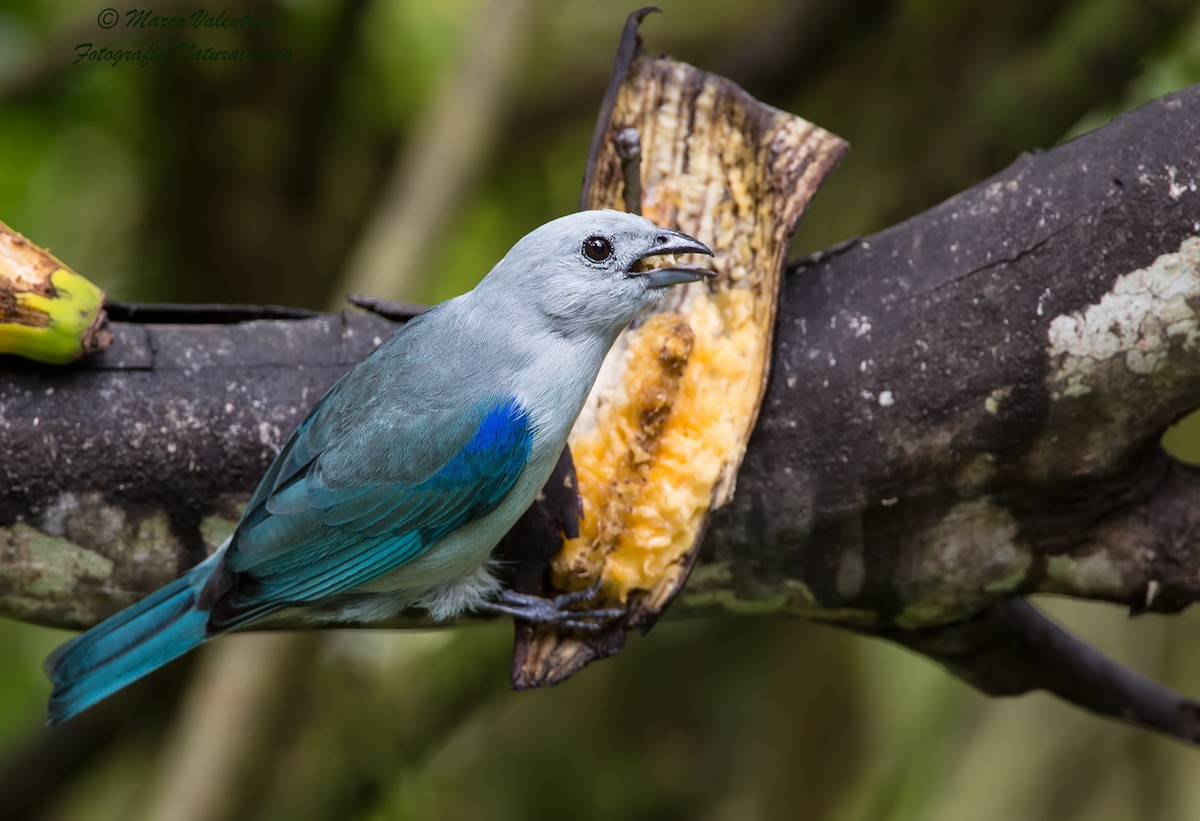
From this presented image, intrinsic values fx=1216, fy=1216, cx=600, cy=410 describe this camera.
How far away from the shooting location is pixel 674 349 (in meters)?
2.78

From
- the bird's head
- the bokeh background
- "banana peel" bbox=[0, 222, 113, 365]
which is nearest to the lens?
"banana peel" bbox=[0, 222, 113, 365]

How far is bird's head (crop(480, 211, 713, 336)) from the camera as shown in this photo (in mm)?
2613

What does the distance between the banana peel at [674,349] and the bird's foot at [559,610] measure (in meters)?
0.02

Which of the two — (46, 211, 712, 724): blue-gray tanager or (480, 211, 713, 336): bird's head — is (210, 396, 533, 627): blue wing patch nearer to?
(46, 211, 712, 724): blue-gray tanager

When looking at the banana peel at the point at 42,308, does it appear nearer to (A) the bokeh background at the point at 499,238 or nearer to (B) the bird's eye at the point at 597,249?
(B) the bird's eye at the point at 597,249

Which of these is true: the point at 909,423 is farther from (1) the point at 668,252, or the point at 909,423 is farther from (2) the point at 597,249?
(2) the point at 597,249

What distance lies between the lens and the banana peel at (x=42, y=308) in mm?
2484

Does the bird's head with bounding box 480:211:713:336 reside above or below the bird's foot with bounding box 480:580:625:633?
above

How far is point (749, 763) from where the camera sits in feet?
15.6

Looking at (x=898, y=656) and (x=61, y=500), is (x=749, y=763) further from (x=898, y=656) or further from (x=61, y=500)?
Result: (x=61, y=500)

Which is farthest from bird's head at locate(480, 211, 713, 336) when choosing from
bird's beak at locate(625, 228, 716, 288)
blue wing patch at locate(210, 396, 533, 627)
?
blue wing patch at locate(210, 396, 533, 627)

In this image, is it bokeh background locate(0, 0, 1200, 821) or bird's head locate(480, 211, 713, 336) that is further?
bokeh background locate(0, 0, 1200, 821)

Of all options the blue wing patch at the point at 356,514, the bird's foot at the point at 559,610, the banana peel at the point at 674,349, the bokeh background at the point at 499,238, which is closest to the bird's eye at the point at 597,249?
the banana peel at the point at 674,349

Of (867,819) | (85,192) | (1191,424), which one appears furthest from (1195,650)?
(85,192)
